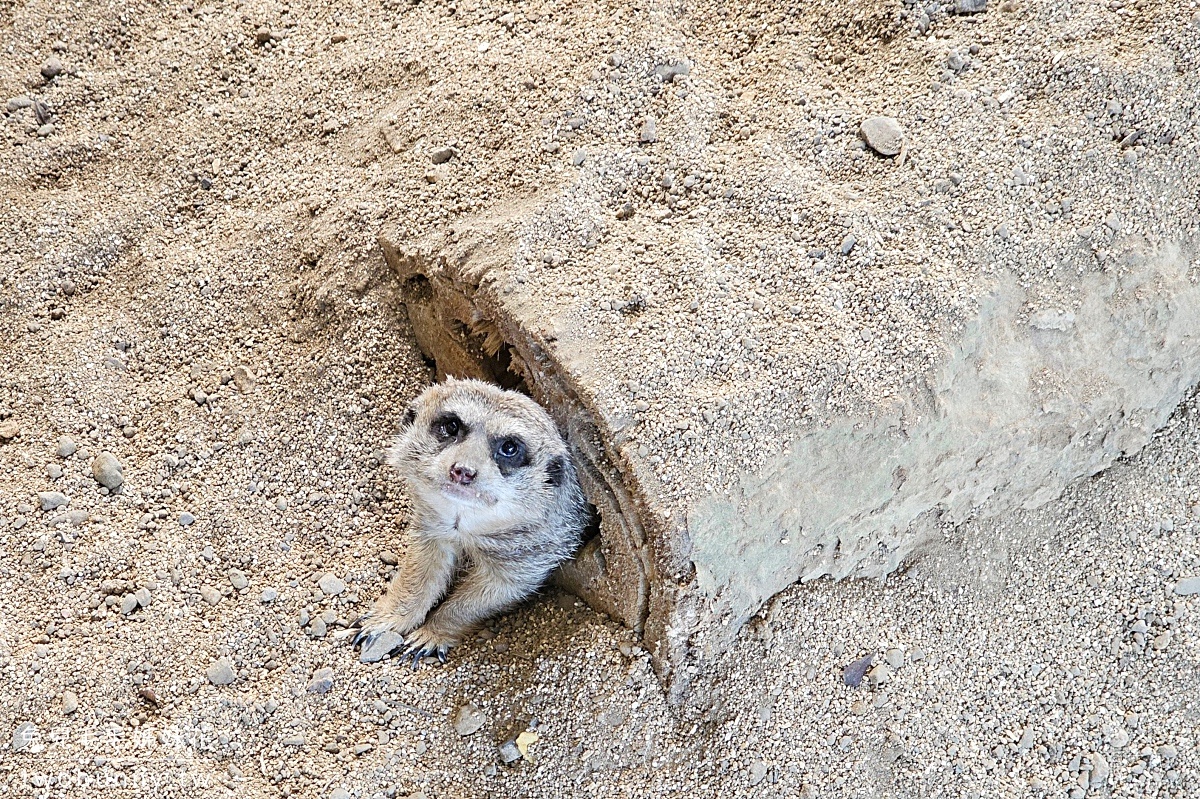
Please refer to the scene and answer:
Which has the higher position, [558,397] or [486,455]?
[558,397]

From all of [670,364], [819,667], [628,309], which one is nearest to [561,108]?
[628,309]

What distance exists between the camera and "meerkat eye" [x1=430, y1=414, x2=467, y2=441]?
2173 mm

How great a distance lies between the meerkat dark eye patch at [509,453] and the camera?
210 centimetres

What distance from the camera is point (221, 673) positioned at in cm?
214

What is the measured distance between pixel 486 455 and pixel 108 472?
3.30ft

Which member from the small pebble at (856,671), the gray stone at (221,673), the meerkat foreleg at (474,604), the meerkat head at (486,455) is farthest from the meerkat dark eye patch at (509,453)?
the small pebble at (856,671)

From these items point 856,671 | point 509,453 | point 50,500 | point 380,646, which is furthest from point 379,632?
point 856,671

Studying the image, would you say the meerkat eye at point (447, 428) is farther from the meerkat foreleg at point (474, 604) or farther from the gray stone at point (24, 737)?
the gray stone at point (24, 737)

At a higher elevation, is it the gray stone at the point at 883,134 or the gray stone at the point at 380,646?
the gray stone at the point at 883,134

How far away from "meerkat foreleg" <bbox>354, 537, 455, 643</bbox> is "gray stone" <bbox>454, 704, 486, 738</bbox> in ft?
0.94

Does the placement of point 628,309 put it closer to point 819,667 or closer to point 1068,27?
point 819,667

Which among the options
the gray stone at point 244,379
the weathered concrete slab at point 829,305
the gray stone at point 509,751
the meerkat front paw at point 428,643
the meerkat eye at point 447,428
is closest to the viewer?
the weathered concrete slab at point 829,305

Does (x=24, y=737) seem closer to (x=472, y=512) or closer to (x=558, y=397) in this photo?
(x=472, y=512)

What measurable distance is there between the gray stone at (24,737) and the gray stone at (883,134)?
86.7 inches
